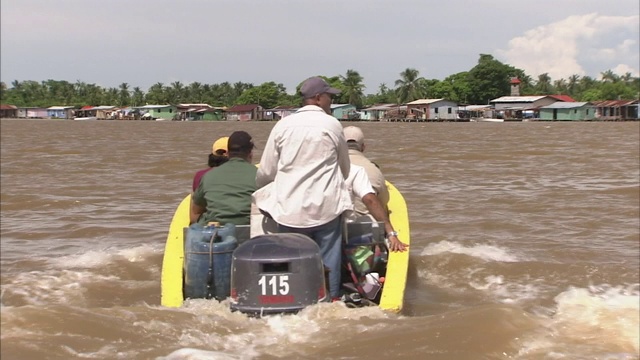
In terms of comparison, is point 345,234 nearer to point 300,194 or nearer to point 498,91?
point 300,194

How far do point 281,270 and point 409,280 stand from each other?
98.8 inches

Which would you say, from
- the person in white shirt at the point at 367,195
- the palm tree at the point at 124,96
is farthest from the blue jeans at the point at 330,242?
the palm tree at the point at 124,96

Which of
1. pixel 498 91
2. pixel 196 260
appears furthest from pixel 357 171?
pixel 498 91

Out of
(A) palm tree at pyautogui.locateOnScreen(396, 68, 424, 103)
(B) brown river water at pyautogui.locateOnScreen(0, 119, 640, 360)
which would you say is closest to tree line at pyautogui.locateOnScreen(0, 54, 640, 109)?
(A) palm tree at pyautogui.locateOnScreen(396, 68, 424, 103)

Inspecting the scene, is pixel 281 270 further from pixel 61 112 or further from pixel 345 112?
pixel 61 112

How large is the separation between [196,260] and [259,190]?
0.54m

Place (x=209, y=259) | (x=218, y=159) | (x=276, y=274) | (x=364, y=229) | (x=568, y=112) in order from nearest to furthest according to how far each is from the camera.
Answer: (x=276, y=274) → (x=209, y=259) → (x=364, y=229) → (x=218, y=159) → (x=568, y=112)

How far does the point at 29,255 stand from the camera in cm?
671

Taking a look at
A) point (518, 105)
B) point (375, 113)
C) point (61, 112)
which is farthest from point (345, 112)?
point (61, 112)

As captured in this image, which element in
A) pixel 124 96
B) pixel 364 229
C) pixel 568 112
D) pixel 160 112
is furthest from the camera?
pixel 124 96

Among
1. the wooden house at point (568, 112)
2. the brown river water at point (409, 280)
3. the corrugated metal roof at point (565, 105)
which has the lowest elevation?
the brown river water at point (409, 280)

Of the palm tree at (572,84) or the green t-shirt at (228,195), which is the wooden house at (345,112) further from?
the green t-shirt at (228,195)

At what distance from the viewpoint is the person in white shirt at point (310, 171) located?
3.74 meters

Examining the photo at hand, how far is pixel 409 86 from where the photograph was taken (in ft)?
286
